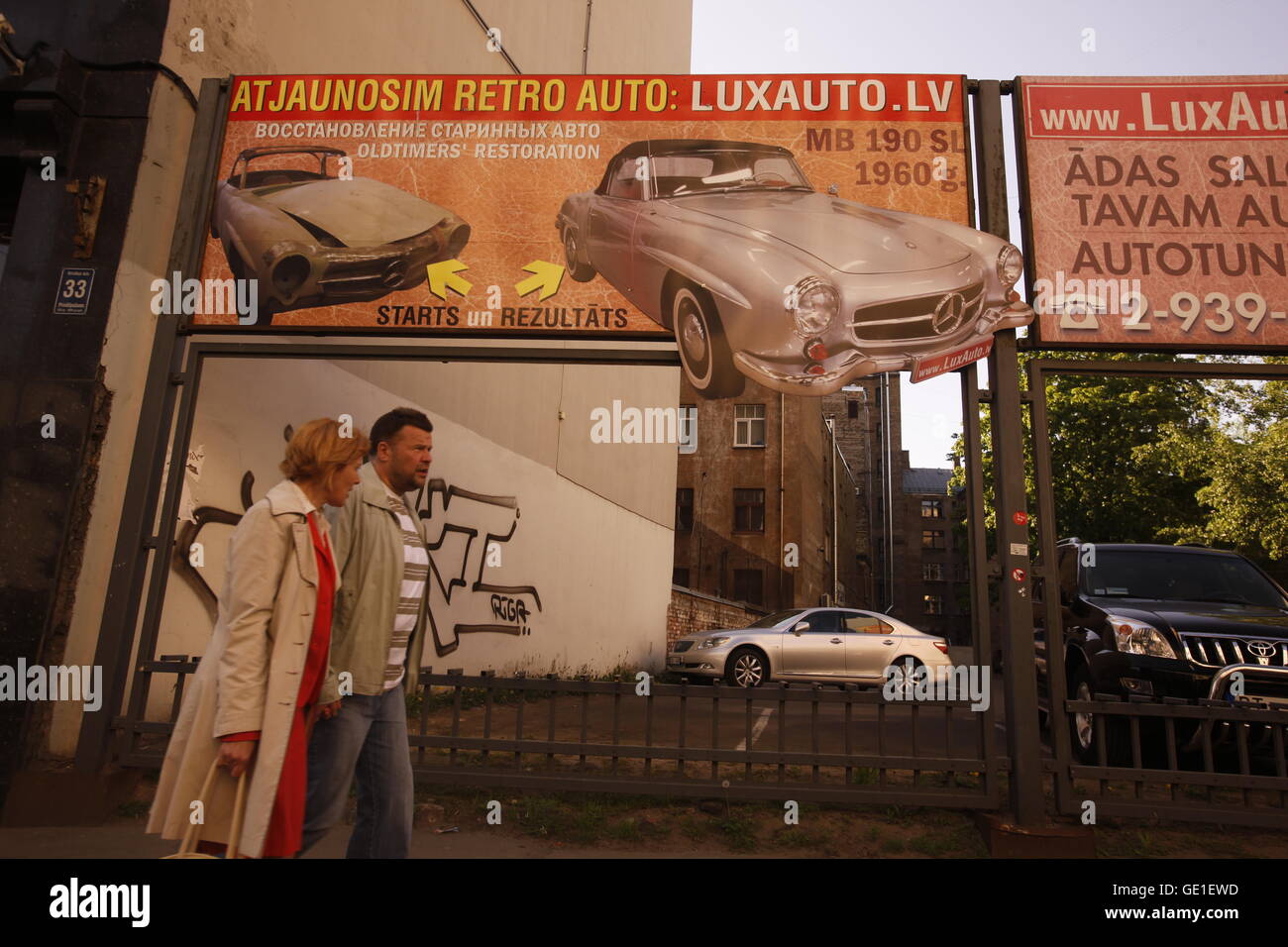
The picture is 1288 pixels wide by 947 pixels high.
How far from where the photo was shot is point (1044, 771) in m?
4.85

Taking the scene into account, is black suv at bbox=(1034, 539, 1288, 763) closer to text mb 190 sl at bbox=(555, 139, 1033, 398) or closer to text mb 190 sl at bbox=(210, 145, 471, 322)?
text mb 190 sl at bbox=(555, 139, 1033, 398)

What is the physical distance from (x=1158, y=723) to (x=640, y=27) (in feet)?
58.4

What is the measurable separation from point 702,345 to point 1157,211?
120 inches

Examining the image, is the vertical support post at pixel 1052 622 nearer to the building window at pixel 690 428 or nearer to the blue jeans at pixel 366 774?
the blue jeans at pixel 366 774

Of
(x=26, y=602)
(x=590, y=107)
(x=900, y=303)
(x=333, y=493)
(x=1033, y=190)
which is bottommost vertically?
(x=26, y=602)

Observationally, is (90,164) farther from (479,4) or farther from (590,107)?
(479,4)

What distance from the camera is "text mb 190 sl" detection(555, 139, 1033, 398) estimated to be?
523 cm

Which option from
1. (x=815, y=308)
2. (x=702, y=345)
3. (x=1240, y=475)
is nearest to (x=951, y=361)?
(x=815, y=308)

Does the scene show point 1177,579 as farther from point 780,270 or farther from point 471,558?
point 471,558

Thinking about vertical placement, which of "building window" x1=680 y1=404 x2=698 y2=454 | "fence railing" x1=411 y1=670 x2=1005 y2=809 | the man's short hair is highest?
"building window" x1=680 y1=404 x2=698 y2=454

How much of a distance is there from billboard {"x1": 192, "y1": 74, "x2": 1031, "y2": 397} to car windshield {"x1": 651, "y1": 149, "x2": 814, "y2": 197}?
0.01 metres

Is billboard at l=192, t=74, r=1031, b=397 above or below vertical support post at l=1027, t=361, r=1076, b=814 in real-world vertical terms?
above

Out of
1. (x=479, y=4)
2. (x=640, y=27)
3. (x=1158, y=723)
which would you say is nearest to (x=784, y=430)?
(x=640, y=27)

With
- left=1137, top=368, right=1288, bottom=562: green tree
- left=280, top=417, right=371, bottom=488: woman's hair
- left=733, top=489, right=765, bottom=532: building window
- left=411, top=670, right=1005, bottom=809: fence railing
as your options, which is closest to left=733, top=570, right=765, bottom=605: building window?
left=733, top=489, right=765, bottom=532: building window
